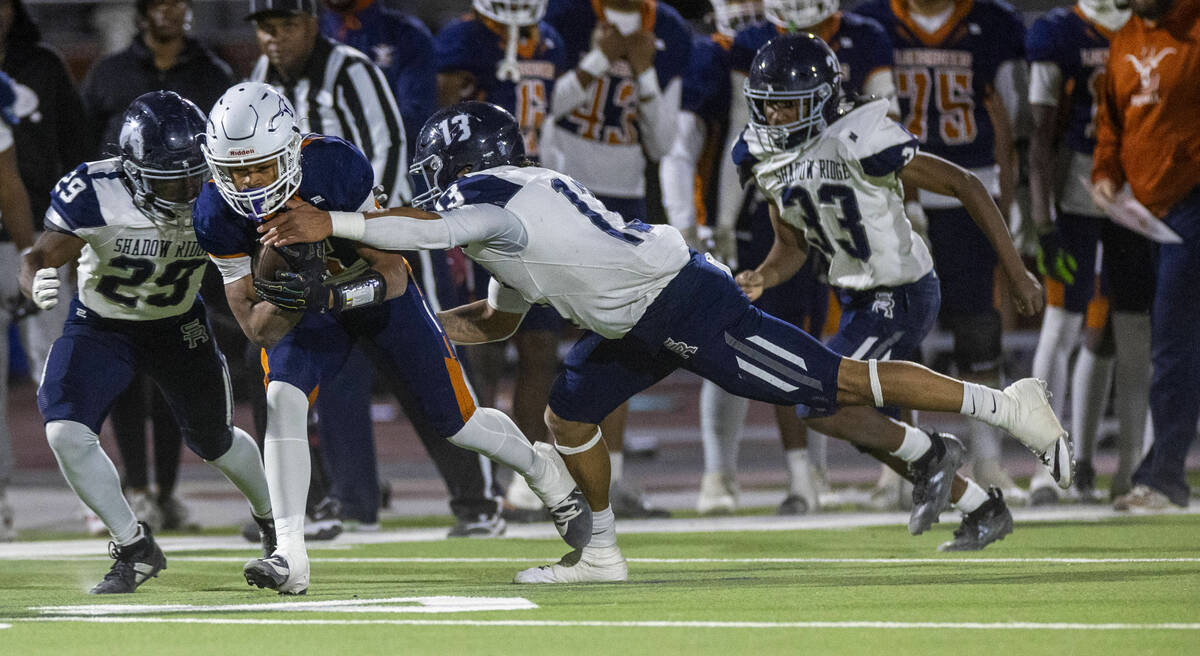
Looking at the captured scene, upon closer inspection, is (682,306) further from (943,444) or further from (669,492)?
(669,492)

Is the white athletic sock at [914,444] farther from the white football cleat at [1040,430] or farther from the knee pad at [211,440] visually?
the knee pad at [211,440]

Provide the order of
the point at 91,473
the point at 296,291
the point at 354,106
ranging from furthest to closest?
the point at 354,106 → the point at 91,473 → the point at 296,291

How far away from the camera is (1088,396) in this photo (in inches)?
265

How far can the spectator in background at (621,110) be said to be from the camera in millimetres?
6512

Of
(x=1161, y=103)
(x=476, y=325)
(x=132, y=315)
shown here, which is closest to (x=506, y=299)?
(x=476, y=325)

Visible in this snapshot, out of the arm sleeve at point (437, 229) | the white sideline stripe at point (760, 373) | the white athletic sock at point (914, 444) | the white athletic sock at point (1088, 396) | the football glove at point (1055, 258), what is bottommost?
the white athletic sock at point (1088, 396)

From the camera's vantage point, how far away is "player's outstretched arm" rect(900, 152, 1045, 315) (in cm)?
478

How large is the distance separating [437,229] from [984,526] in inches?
81.5

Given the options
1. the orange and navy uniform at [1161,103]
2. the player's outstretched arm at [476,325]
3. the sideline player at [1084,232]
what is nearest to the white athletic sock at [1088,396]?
the sideline player at [1084,232]

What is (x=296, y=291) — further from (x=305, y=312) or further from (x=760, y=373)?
(x=760, y=373)

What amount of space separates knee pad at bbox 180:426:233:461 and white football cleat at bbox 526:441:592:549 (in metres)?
0.91

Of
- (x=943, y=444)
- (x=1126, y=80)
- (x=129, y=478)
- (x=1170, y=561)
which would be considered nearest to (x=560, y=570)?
(x=943, y=444)

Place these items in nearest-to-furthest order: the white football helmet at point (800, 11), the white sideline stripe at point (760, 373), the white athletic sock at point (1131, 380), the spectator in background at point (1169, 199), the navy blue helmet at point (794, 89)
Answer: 1. the white sideline stripe at point (760, 373)
2. the navy blue helmet at point (794, 89)
3. the spectator in background at point (1169, 199)
4. the white football helmet at point (800, 11)
5. the white athletic sock at point (1131, 380)

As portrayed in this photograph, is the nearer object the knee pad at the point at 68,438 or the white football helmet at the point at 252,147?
the white football helmet at the point at 252,147
